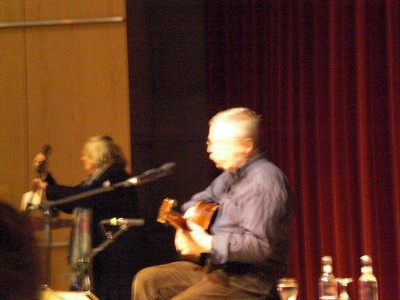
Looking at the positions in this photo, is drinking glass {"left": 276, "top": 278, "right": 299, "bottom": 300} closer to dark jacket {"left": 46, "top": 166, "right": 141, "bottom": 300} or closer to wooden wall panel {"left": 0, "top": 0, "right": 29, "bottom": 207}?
dark jacket {"left": 46, "top": 166, "right": 141, "bottom": 300}

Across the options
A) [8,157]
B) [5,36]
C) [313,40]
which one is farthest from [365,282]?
[5,36]

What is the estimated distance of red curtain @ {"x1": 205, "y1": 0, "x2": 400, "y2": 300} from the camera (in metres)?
4.69

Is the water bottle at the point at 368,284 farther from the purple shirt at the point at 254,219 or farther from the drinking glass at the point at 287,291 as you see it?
the purple shirt at the point at 254,219

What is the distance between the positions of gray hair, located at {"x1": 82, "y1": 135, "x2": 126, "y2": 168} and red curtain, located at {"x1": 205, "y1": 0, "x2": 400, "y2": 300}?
1249 millimetres

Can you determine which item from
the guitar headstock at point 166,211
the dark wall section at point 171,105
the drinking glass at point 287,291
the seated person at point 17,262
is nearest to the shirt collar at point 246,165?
the guitar headstock at point 166,211

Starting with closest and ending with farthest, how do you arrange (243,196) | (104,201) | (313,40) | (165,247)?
(243,196)
(104,201)
(313,40)
(165,247)

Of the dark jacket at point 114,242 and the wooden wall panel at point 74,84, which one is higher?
the wooden wall panel at point 74,84

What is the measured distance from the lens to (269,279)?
107 inches

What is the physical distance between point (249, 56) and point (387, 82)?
964 mm

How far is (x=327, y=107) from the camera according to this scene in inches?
191

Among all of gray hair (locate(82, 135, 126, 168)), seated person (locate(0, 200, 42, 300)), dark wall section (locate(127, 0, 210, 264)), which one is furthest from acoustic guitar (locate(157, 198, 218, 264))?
dark wall section (locate(127, 0, 210, 264))

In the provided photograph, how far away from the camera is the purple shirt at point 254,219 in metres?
2.58

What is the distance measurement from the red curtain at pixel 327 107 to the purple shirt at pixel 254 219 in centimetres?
209

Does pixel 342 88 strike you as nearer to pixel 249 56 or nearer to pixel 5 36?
pixel 249 56
